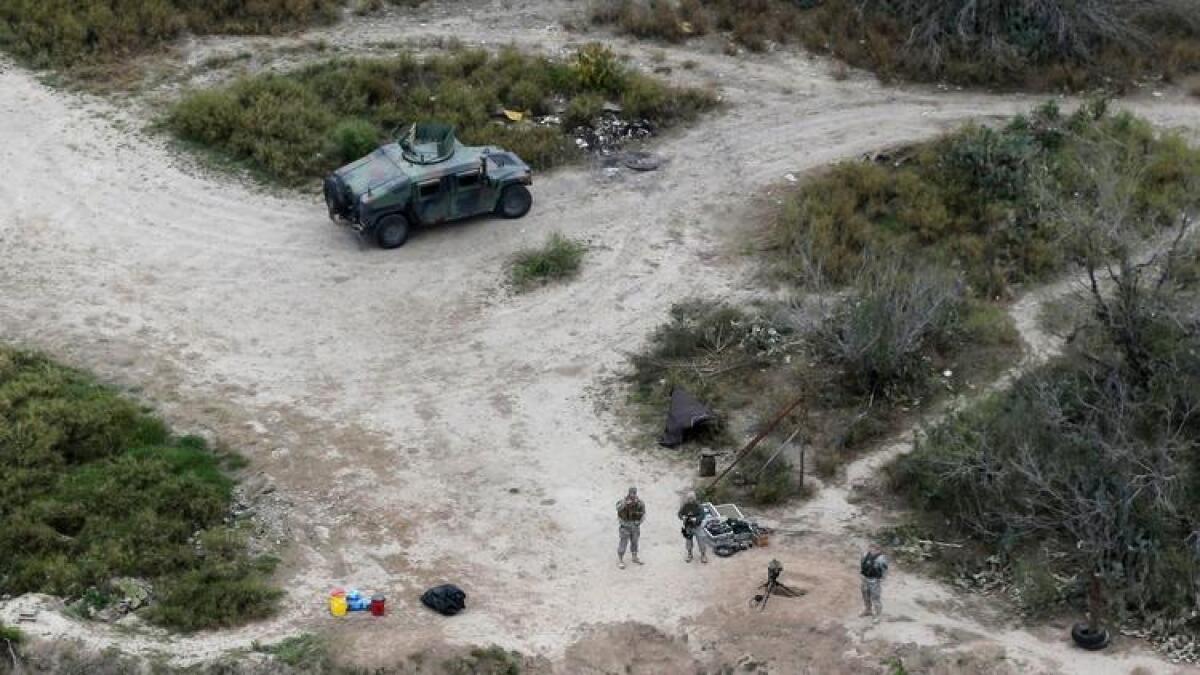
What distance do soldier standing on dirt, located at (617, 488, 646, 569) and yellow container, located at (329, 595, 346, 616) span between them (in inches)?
135

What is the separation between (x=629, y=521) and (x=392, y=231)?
929 cm

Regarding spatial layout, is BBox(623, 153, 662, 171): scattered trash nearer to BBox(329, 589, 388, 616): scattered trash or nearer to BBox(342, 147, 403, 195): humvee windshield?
BBox(342, 147, 403, 195): humvee windshield

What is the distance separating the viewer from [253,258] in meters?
27.8

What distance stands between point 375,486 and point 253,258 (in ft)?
22.0

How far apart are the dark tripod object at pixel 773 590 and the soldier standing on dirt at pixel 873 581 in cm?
85

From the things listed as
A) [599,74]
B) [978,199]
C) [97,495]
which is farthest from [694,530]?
[599,74]

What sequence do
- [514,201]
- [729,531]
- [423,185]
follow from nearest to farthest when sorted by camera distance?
1. [729,531]
2. [423,185]
3. [514,201]

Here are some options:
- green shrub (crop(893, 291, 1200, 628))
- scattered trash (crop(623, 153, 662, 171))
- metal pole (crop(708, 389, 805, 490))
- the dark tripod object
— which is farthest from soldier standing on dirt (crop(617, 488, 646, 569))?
scattered trash (crop(623, 153, 662, 171))

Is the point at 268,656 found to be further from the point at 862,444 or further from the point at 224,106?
the point at 224,106

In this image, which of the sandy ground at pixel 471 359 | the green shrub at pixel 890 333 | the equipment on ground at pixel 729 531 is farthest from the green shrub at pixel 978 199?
the equipment on ground at pixel 729 531

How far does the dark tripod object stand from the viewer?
65.6 feet

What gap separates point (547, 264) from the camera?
27.5m

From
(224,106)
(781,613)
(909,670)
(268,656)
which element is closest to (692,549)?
(781,613)

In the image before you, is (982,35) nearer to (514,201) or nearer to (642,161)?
(642,161)
